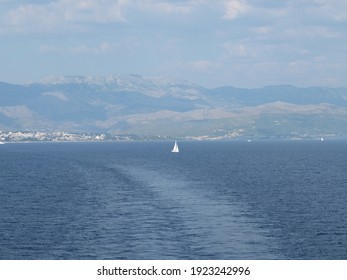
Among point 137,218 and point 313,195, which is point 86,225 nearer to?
point 137,218

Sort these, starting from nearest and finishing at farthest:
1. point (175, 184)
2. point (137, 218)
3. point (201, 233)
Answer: point (201, 233)
point (137, 218)
point (175, 184)

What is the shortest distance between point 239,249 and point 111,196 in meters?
65.9

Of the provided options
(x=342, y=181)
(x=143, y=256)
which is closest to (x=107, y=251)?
(x=143, y=256)

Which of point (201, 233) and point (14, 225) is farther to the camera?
point (14, 225)

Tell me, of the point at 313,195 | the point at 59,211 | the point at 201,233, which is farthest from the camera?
the point at 313,195

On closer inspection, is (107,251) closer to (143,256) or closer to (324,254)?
(143,256)

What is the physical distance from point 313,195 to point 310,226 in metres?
45.1

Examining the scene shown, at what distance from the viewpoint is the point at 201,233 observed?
105875 mm

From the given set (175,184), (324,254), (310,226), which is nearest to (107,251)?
(324,254)

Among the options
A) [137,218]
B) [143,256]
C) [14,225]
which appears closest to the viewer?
[143,256]

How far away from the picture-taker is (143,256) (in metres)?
89.6

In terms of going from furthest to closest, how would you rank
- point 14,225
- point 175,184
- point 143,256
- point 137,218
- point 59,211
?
point 175,184, point 59,211, point 137,218, point 14,225, point 143,256

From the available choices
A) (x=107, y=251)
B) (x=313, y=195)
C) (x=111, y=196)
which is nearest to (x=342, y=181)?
(x=313, y=195)

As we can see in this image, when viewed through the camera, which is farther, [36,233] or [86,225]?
[86,225]
